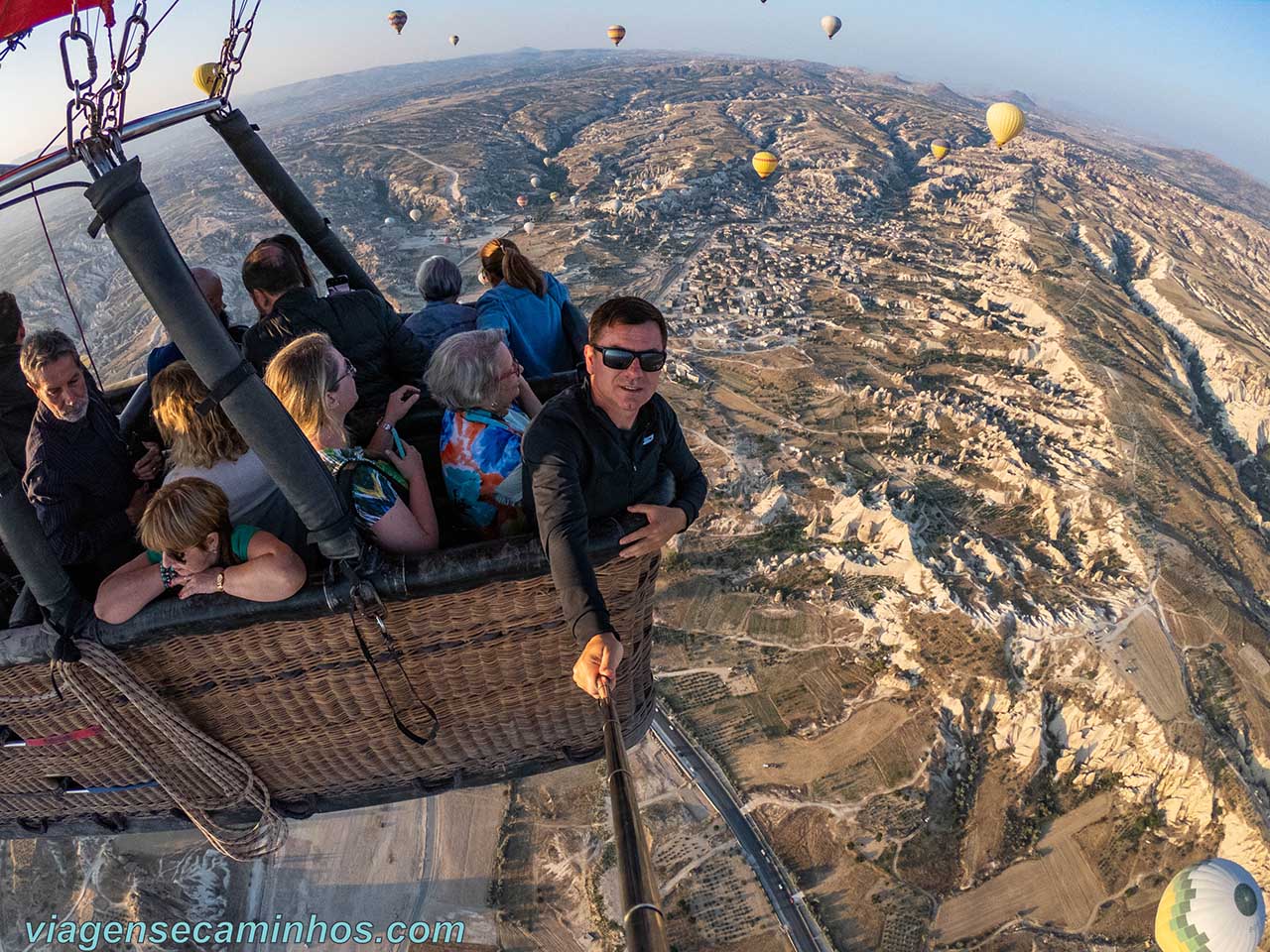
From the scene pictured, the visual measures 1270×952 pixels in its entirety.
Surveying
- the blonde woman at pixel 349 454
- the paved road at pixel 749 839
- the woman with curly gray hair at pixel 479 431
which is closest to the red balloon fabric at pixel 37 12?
the blonde woman at pixel 349 454

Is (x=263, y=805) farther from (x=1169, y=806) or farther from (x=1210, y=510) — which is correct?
(x=1210, y=510)

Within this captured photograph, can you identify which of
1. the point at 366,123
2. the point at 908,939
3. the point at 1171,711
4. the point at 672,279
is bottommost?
the point at 908,939

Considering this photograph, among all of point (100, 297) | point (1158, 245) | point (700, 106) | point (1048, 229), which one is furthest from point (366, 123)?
point (1158, 245)

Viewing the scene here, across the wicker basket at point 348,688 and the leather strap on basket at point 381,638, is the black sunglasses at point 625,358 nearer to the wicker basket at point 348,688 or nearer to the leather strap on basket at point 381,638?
the wicker basket at point 348,688

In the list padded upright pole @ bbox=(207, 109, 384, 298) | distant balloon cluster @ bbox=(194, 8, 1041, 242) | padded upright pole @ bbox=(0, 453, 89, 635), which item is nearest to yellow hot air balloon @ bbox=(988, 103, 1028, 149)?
distant balloon cluster @ bbox=(194, 8, 1041, 242)

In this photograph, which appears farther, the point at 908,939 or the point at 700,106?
the point at 700,106

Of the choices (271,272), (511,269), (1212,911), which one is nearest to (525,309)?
(511,269)
